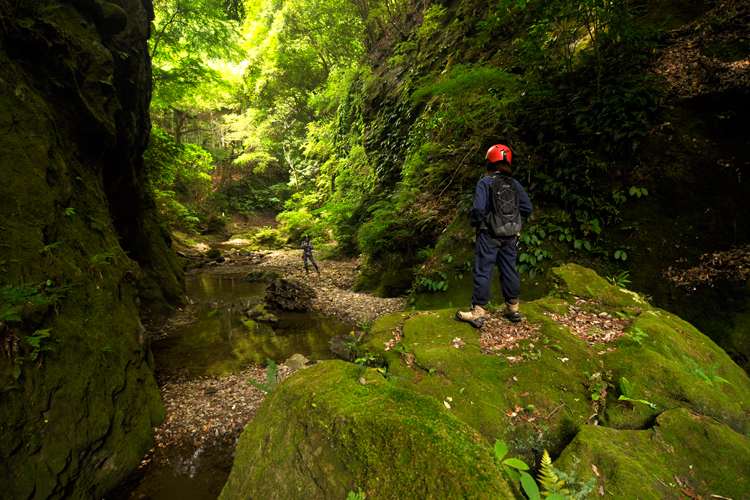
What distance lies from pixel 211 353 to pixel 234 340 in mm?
679

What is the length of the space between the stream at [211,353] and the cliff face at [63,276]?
0.35 metres

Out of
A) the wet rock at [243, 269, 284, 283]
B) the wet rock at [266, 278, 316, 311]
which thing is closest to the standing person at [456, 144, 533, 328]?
the wet rock at [266, 278, 316, 311]

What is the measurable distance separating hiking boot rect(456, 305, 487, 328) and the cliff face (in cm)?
427

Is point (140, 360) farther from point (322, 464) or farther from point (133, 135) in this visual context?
point (133, 135)

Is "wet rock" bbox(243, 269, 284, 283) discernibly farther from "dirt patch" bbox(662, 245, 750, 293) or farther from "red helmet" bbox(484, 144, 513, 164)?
"dirt patch" bbox(662, 245, 750, 293)

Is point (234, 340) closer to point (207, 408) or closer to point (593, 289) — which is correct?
point (207, 408)

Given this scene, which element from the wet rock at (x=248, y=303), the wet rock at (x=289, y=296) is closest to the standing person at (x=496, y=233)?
the wet rock at (x=289, y=296)

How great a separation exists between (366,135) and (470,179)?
874cm

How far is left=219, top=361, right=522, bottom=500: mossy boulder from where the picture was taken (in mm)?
1324

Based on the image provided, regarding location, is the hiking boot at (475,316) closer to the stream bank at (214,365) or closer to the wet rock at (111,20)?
the stream bank at (214,365)

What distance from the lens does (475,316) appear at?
3520 millimetres

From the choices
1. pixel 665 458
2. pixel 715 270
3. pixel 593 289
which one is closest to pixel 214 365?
pixel 665 458

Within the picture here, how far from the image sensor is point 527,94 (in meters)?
6.79

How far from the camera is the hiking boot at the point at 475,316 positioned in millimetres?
3498
